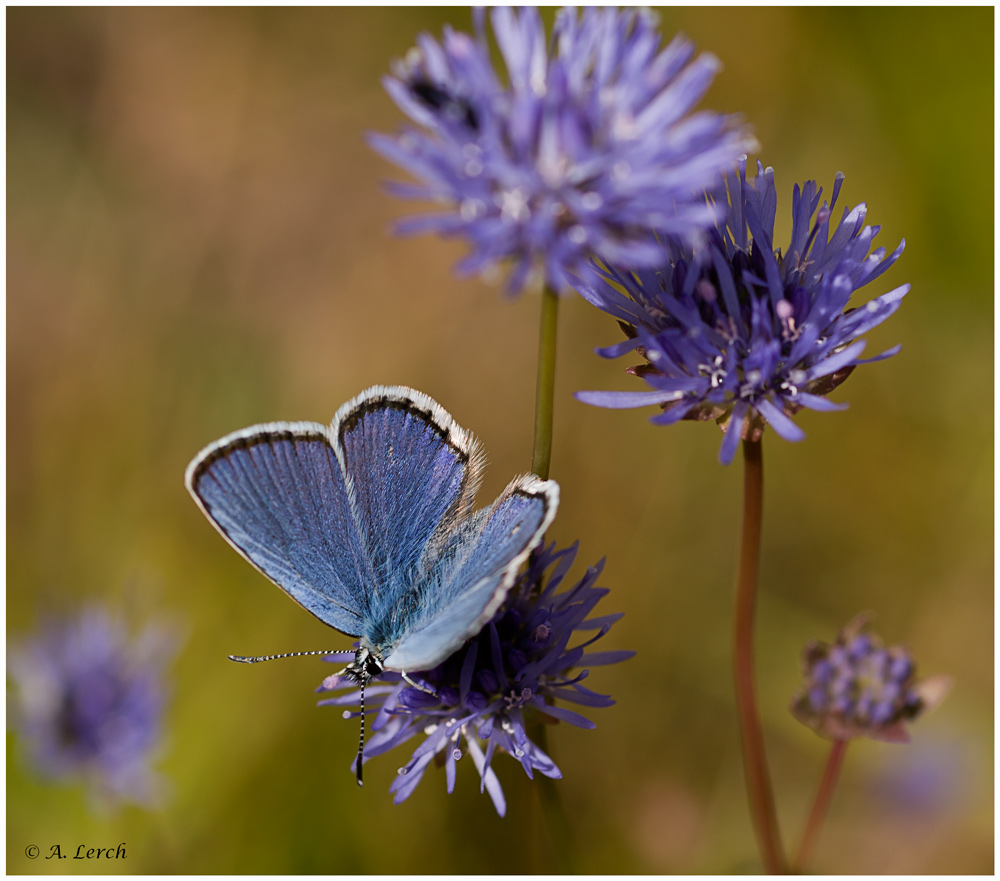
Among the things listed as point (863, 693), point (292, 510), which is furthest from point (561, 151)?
point (863, 693)

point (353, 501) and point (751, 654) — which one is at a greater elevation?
point (353, 501)

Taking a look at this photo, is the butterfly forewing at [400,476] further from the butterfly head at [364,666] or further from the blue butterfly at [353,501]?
the butterfly head at [364,666]

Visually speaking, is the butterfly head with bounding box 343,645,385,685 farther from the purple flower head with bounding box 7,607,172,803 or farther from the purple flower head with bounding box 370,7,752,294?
the purple flower head with bounding box 7,607,172,803

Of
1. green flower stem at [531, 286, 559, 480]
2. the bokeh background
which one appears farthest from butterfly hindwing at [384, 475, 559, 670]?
the bokeh background

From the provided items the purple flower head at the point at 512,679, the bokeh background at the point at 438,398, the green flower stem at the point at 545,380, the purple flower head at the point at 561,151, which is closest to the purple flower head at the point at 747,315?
the green flower stem at the point at 545,380

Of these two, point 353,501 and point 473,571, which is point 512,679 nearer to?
point 473,571
